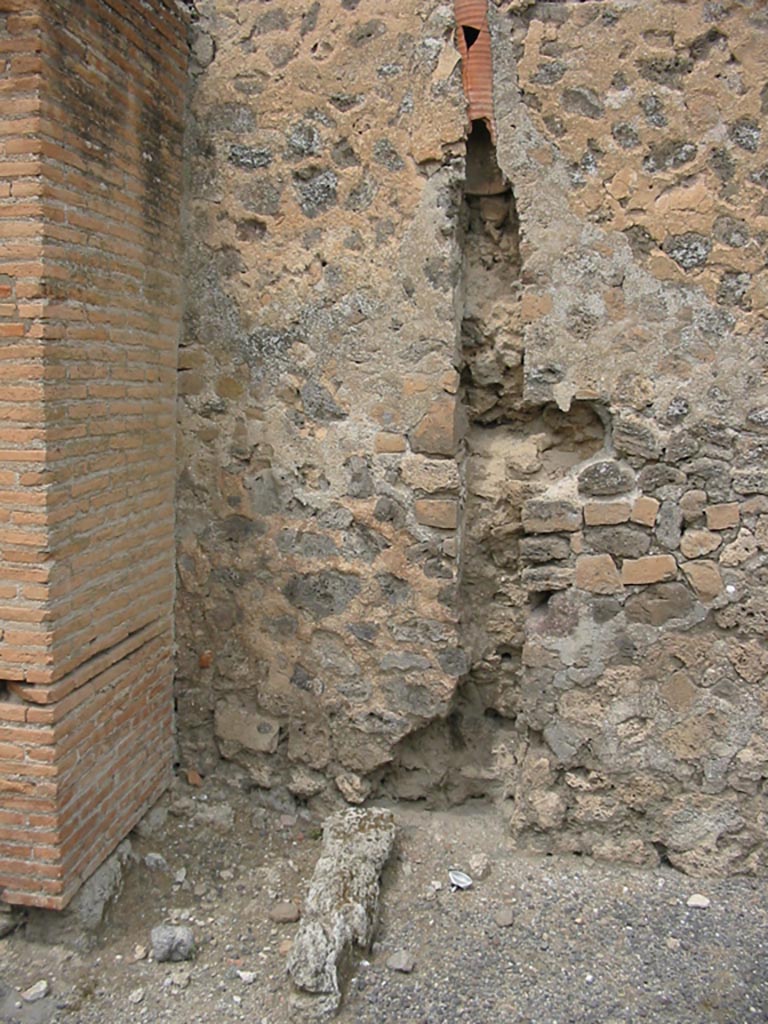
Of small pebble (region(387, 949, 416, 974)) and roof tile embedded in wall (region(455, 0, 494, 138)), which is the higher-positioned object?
roof tile embedded in wall (region(455, 0, 494, 138))

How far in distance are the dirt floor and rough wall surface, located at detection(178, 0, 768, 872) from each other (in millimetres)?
187

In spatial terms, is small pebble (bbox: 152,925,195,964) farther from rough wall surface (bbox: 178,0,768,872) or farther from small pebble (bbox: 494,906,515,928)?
small pebble (bbox: 494,906,515,928)

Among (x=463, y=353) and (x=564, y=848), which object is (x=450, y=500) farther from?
(x=564, y=848)

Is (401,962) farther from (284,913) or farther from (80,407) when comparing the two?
(80,407)

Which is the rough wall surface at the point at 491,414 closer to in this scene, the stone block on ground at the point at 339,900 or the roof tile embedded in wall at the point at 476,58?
the roof tile embedded in wall at the point at 476,58

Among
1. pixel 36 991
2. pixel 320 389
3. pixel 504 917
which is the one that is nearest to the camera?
pixel 36 991

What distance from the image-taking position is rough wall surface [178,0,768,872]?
292 centimetres

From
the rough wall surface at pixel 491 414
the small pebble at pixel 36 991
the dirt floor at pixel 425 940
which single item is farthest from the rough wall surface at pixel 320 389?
the small pebble at pixel 36 991

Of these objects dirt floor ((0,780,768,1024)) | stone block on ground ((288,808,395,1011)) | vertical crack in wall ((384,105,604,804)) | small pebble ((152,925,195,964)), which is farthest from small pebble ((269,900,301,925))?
vertical crack in wall ((384,105,604,804))

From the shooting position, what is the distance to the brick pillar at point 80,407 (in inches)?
98.7

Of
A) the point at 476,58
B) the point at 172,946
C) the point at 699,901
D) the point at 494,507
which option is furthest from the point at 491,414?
the point at 172,946

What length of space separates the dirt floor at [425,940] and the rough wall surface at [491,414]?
187mm

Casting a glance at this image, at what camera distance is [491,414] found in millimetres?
3270

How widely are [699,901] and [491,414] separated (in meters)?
1.94
